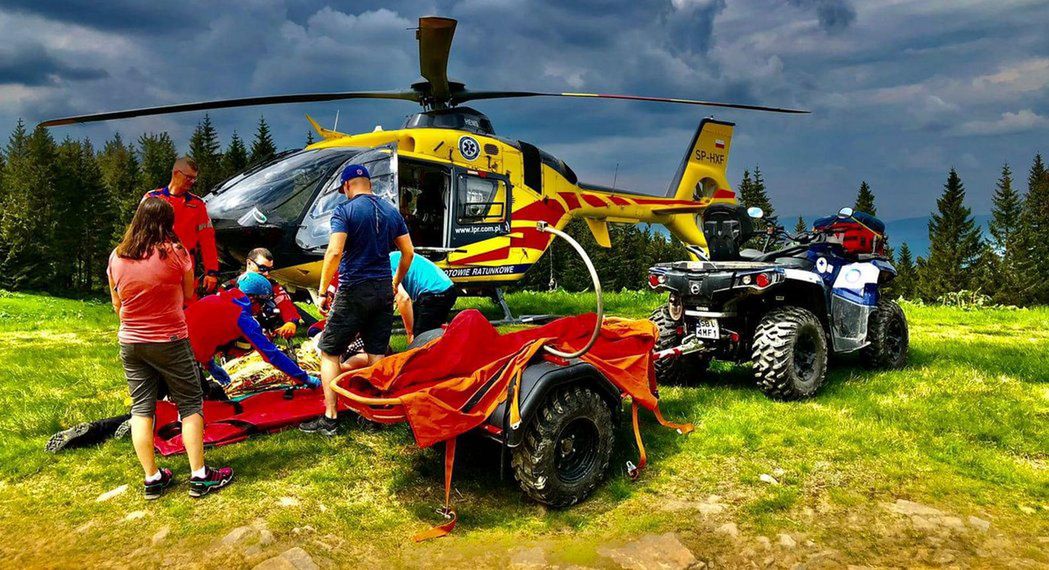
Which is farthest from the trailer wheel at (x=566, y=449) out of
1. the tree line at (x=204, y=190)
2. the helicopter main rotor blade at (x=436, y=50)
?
the tree line at (x=204, y=190)

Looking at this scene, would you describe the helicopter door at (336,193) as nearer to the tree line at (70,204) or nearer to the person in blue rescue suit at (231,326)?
the person in blue rescue suit at (231,326)

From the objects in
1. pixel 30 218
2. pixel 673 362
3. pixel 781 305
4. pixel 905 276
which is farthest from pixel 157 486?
pixel 905 276

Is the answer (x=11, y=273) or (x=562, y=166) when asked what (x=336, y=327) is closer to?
(x=562, y=166)

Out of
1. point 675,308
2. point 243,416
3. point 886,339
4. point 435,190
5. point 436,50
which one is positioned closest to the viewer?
point 243,416

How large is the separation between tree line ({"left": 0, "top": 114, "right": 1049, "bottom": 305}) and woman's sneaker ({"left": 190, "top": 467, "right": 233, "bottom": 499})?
39941 millimetres

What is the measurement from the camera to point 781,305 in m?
5.97

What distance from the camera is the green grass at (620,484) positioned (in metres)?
3.33

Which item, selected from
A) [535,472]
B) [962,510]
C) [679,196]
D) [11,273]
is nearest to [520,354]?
[535,472]

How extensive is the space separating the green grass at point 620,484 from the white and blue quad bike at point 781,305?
0.38 meters

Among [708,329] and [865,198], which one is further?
[865,198]

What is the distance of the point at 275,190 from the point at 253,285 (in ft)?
11.2

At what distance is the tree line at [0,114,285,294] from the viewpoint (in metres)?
43.0

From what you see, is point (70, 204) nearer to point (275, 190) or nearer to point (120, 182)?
point (120, 182)

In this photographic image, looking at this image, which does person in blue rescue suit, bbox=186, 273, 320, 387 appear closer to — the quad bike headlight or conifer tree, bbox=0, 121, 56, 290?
the quad bike headlight
